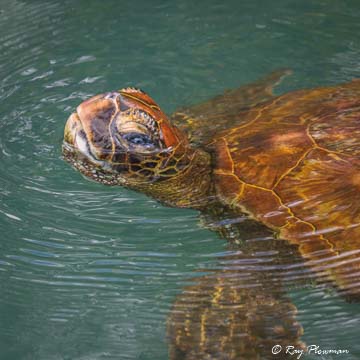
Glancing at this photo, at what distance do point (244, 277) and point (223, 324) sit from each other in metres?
0.34

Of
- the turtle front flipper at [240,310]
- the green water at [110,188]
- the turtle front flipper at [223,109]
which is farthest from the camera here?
the turtle front flipper at [223,109]

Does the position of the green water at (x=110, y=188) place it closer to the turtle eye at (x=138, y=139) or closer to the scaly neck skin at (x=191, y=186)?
the scaly neck skin at (x=191, y=186)

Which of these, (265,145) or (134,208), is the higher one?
(265,145)

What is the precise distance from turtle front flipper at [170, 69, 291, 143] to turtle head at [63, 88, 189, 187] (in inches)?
19.0

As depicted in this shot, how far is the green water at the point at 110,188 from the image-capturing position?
3.39m

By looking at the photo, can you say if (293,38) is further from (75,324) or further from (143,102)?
(75,324)

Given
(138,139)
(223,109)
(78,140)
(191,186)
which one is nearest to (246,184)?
(191,186)

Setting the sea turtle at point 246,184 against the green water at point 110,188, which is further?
the green water at point 110,188

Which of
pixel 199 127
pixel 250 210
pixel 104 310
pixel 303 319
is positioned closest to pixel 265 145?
pixel 250 210

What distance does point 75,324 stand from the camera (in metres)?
3.44

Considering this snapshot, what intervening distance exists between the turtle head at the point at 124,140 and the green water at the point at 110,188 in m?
0.39

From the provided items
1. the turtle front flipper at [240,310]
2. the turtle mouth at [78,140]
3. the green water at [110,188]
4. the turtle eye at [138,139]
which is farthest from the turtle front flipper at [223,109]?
the turtle front flipper at [240,310]

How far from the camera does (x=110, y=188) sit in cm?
421

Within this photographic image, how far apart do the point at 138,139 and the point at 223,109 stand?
1323mm
